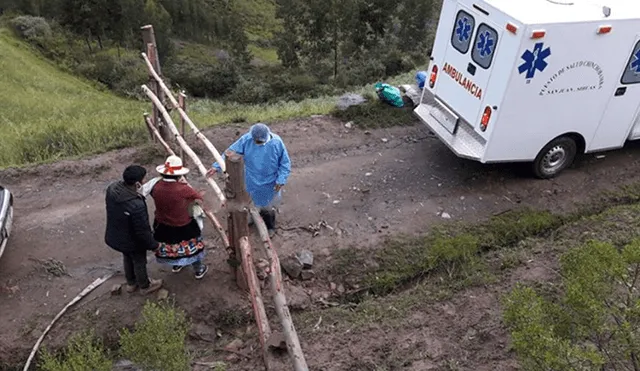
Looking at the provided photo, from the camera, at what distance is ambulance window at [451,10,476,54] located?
27.2 ft

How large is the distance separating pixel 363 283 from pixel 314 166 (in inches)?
103

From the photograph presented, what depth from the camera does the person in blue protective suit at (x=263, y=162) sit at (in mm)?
6742

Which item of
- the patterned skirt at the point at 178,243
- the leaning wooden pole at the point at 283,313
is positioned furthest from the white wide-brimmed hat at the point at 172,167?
the leaning wooden pole at the point at 283,313

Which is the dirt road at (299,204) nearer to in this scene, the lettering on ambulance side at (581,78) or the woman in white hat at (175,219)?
→ the woman in white hat at (175,219)

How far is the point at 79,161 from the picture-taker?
8.92 metres

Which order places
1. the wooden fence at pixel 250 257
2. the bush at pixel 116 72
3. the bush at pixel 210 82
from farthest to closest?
the bush at pixel 116 72
the bush at pixel 210 82
the wooden fence at pixel 250 257

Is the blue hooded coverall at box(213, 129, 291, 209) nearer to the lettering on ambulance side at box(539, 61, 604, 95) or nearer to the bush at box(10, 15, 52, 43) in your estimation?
the lettering on ambulance side at box(539, 61, 604, 95)

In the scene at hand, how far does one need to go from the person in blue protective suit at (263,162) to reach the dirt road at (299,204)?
0.83 metres

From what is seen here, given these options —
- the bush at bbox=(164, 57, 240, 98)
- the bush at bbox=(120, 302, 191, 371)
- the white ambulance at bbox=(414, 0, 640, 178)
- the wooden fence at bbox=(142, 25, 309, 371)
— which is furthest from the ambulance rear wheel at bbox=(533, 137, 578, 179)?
the bush at bbox=(164, 57, 240, 98)

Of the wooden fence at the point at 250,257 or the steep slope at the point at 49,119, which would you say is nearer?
the wooden fence at the point at 250,257

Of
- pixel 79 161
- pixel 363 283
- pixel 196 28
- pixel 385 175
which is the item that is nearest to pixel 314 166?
pixel 385 175

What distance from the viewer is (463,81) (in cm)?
860

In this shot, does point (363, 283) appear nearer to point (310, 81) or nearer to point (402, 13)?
point (310, 81)

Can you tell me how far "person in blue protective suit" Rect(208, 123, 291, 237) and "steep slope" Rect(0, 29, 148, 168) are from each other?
3.41 metres
